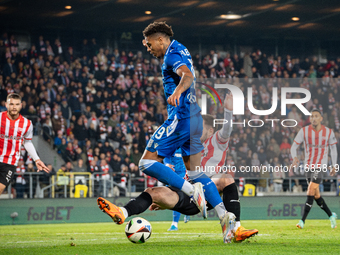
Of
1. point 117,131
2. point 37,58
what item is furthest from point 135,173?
point 37,58

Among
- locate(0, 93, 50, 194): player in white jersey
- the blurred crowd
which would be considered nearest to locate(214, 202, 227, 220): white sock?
locate(0, 93, 50, 194): player in white jersey

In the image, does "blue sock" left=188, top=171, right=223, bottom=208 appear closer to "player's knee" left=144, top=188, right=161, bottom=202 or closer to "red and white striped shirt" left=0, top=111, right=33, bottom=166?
"player's knee" left=144, top=188, right=161, bottom=202

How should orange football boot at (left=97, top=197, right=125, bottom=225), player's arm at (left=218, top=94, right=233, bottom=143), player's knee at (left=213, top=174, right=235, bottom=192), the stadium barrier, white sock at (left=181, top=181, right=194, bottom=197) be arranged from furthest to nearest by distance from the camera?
the stadium barrier, player's knee at (left=213, top=174, right=235, bottom=192), player's arm at (left=218, top=94, right=233, bottom=143), white sock at (left=181, top=181, right=194, bottom=197), orange football boot at (left=97, top=197, right=125, bottom=225)

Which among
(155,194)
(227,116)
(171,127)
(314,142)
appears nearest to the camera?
(171,127)

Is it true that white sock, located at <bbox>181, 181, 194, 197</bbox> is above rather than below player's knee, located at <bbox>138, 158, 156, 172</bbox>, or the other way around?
below

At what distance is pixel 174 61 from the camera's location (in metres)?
4.75

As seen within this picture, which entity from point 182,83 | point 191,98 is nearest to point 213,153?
point 191,98

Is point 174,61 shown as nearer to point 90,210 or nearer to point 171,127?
point 171,127

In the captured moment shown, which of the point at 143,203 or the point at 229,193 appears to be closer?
the point at 143,203

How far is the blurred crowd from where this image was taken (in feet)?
52.8

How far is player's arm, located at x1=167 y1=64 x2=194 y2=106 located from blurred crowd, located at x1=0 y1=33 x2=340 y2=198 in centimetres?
1019

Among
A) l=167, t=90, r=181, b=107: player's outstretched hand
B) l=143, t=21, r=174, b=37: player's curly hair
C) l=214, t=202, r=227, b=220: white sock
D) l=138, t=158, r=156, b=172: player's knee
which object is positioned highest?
l=143, t=21, r=174, b=37: player's curly hair

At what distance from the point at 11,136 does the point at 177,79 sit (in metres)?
3.71

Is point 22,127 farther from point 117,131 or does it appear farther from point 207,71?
point 207,71
